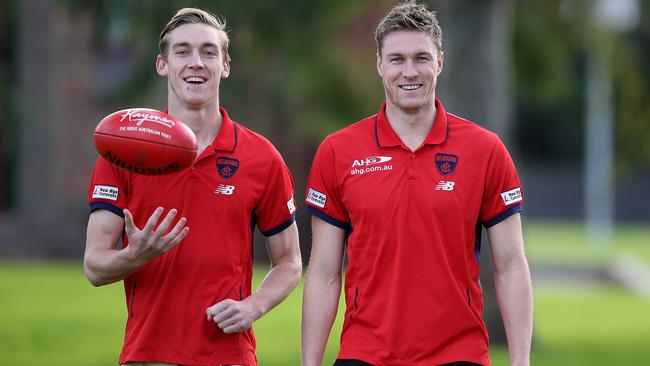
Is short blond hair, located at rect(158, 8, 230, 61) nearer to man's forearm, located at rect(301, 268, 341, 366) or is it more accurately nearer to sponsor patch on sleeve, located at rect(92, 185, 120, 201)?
sponsor patch on sleeve, located at rect(92, 185, 120, 201)

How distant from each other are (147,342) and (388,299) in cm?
106

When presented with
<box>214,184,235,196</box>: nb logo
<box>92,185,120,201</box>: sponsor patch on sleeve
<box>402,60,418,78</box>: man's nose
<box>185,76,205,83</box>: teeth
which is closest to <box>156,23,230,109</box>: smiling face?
<box>185,76,205,83</box>: teeth

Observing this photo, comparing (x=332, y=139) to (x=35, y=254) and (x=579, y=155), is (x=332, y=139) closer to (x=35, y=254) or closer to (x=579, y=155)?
(x=35, y=254)

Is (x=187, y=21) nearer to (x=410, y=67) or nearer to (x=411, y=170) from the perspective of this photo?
(x=410, y=67)

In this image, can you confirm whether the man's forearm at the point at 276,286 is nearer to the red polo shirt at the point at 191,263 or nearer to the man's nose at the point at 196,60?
the red polo shirt at the point at 191,263

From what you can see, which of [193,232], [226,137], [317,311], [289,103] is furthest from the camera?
[289,103]

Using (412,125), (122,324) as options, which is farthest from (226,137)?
(122,324)

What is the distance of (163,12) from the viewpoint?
14.7 metres

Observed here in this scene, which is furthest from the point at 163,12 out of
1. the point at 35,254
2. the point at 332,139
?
the point at 35,254

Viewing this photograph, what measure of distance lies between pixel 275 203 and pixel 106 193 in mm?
788

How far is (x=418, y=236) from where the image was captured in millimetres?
5473

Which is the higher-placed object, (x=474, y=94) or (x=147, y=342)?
(x=474, y=94)

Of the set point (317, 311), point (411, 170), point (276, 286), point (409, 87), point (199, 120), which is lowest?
point (317, 311)

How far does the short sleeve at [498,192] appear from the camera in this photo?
18.3 ft
